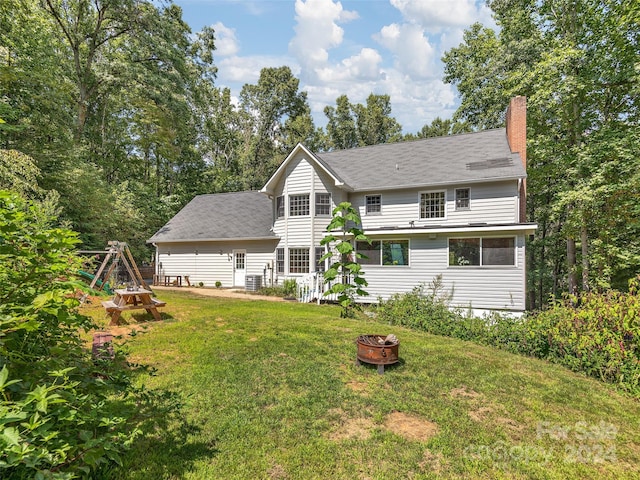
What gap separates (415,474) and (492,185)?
14409 mm

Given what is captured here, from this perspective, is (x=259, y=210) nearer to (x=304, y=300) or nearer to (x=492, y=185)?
(x=304, y=300)

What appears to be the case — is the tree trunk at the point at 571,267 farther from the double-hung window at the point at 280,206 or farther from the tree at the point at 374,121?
the tree at the point at 374,121

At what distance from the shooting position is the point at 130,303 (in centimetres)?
941

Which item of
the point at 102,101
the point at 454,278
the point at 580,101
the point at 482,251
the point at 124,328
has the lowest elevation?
the point at 124,328

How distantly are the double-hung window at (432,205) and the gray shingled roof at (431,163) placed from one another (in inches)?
28.2

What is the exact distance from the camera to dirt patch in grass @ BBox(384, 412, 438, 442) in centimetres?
428

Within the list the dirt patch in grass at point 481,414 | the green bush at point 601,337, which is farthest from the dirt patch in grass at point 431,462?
the green bush at point 601,337

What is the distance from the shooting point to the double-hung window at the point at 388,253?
1430 centimetres

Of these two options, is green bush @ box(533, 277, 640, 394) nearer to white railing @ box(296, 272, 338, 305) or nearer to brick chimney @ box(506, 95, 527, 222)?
white railing @ box(296, 272, 338, 305)

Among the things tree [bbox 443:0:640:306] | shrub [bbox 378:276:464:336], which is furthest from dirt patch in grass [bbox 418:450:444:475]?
tree [bbox 443:0:640:306]

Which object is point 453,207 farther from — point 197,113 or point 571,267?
point 197,113

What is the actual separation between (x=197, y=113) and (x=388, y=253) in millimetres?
27930

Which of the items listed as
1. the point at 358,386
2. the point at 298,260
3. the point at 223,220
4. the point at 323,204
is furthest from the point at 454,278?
the point at 223,220

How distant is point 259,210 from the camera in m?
22.2
